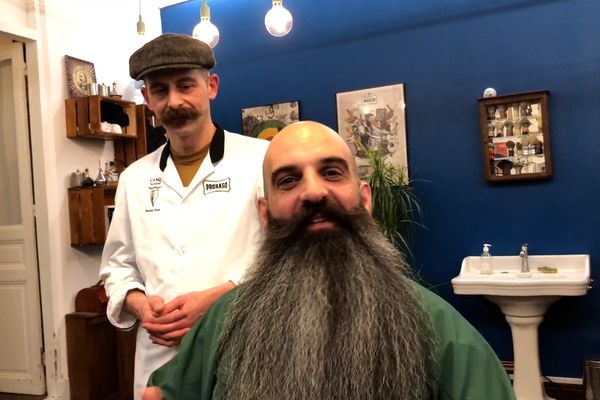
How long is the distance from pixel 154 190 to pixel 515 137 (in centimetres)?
271

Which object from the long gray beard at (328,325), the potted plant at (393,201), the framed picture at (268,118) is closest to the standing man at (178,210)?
the long gray beard at (328,325)

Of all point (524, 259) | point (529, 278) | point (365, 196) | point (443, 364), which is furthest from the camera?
point (524, 259)

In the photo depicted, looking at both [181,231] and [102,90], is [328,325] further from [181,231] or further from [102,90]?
[102,90]

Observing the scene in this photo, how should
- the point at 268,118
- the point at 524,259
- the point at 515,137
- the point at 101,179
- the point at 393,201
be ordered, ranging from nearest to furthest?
the point at 524,259
the point at 515,137
the point at 393,201
the point at 101,179
the point at 268,118

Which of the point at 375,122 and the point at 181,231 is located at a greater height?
the point at 375,122

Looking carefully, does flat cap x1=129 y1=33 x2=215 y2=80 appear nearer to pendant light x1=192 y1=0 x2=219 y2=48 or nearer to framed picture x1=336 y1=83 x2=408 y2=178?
pendant light x1=192 y1=0 x2=219 y2=48

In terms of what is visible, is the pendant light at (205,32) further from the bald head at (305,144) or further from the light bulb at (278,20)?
the bald head at (305,144)

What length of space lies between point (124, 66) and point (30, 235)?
60.7 inches

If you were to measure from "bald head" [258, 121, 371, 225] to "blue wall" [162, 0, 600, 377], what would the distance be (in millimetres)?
2726

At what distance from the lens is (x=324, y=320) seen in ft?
3.29

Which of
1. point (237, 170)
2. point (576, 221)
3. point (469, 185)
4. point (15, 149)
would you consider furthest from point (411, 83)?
point (15, 149)

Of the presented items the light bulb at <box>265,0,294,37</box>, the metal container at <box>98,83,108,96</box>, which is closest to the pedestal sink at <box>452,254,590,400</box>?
Result: the light bulb at <box>265,0,294,37</box>

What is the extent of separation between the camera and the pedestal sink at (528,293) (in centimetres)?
298

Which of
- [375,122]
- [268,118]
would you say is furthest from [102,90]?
[375,122]
